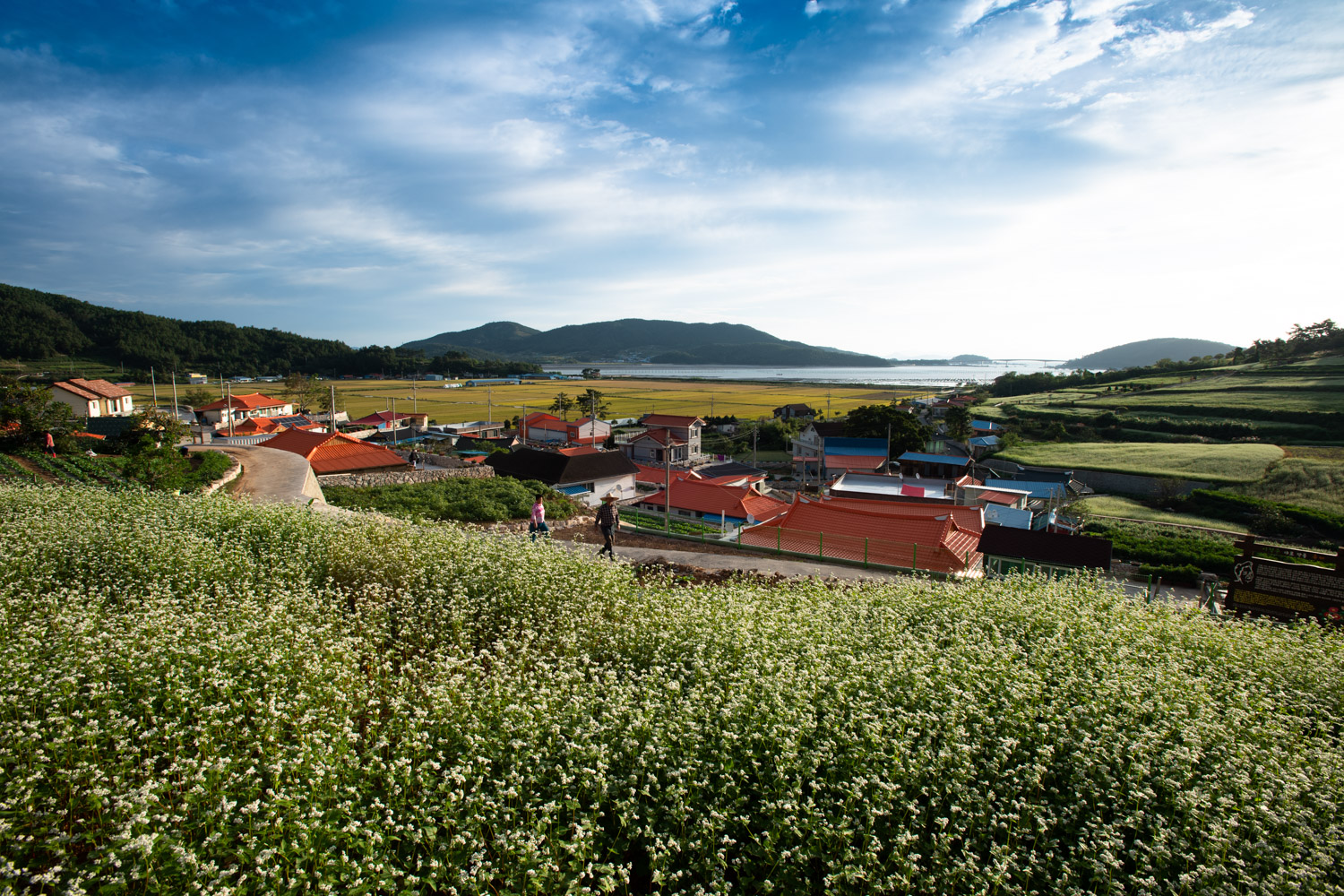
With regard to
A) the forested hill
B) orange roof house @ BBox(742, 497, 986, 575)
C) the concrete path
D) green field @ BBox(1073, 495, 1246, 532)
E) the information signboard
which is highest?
the forested hill

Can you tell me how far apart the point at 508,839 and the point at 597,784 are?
0.54 m

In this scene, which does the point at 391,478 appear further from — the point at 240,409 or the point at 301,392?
the point at 301,392

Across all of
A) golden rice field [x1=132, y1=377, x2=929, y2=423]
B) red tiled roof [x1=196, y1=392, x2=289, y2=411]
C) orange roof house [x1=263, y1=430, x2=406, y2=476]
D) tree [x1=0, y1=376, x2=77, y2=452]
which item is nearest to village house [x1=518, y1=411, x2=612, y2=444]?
golden rice field [x1=132, y1=377, x2=929, y2=423]

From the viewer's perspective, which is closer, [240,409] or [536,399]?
[240,409]

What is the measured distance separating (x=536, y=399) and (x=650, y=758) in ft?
334

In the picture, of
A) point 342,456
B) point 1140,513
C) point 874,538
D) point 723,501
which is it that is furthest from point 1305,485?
point 342,456

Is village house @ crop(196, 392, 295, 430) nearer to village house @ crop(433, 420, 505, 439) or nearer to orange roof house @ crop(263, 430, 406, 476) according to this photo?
village house @ crop(433, 420, 505, 439)

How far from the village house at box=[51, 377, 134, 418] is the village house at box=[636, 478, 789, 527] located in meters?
38.9

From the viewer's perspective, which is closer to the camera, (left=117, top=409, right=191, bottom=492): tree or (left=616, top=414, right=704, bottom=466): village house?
(left=117, top=409, right=191, bottom=492): tree

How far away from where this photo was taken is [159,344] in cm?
10519

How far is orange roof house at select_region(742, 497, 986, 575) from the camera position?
1436cm

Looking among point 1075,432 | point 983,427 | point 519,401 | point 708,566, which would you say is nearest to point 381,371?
point 519,401

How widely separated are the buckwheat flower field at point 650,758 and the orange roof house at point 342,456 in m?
19.6

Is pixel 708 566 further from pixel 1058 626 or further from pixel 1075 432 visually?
pixel 1075 432
